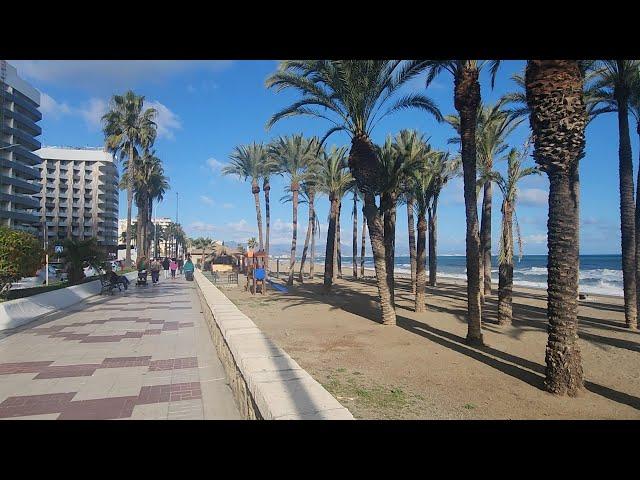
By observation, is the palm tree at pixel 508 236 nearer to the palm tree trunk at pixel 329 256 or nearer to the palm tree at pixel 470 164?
the palm tree at pixel 470 164

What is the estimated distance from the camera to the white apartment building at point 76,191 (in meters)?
93.4

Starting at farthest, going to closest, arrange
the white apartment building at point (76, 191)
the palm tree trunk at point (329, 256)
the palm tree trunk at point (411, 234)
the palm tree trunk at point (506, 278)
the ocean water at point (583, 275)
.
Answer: the white apartment building at point (76, 191)
the ocean water at point (583, 275)
the palm tree trunk at point (411, 234)
the palm tree trunk at point (329, 256)
the palm tree trunk at point (506, 278)

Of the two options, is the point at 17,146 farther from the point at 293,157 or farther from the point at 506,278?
the point at 506,278

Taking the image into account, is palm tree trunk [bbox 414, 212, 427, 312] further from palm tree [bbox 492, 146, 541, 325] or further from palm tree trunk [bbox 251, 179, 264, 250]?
palm tree trunk [bbox 251, 179, 264, 250]

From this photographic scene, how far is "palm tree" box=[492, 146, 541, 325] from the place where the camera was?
37.0 feet

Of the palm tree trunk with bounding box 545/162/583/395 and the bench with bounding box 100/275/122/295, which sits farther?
the bench with bounding box 100/275/122/295

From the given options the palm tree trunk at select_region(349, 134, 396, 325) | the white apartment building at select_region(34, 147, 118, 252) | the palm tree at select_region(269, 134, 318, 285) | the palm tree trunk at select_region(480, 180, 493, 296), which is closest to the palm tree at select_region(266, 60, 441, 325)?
the palm tree trunk at select_region(349, 134, 396, 325)

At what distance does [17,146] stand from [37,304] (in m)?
61.6

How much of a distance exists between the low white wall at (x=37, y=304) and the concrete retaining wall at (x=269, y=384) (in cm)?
677

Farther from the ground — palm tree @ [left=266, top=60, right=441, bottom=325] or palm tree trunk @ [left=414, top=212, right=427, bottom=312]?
palm tree @ [left=266, top=60, right=441, bottom=325]

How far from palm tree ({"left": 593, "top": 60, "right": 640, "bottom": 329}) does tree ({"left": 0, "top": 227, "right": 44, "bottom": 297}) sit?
16350 millimetres

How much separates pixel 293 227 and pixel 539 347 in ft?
81.2

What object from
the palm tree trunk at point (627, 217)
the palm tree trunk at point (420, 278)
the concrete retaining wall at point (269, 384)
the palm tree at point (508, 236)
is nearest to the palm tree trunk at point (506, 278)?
the palm tree at point (508, 236)

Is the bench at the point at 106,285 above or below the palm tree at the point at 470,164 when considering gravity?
below
